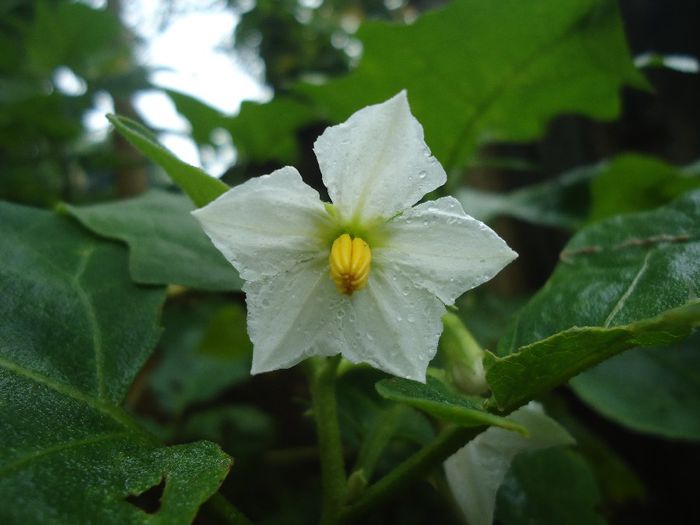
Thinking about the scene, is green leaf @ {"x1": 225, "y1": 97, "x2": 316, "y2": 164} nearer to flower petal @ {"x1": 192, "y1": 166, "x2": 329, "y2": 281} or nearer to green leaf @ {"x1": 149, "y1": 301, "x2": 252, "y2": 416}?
green leaf @ {"x1": 149, "y1": 301, "x2": 252, "y2": 416}

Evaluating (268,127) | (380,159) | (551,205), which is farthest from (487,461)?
(268,127)

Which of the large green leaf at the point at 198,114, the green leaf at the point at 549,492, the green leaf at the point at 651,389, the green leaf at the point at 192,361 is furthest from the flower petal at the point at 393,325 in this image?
the green leaf at the point at 192,361

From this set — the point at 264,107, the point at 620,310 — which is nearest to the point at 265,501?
the point at 264,107

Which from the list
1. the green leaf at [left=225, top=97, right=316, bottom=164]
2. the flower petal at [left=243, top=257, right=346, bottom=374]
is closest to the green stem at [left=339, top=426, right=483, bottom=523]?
the flower petal at [left=243, top=257, right=346, bottom=374]

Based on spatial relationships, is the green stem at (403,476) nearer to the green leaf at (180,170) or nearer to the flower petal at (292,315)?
the flower petal at (292,315)

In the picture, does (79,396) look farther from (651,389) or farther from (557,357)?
(651,389)

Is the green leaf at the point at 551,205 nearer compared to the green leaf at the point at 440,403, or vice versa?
the green leaf at the point at 440,403
